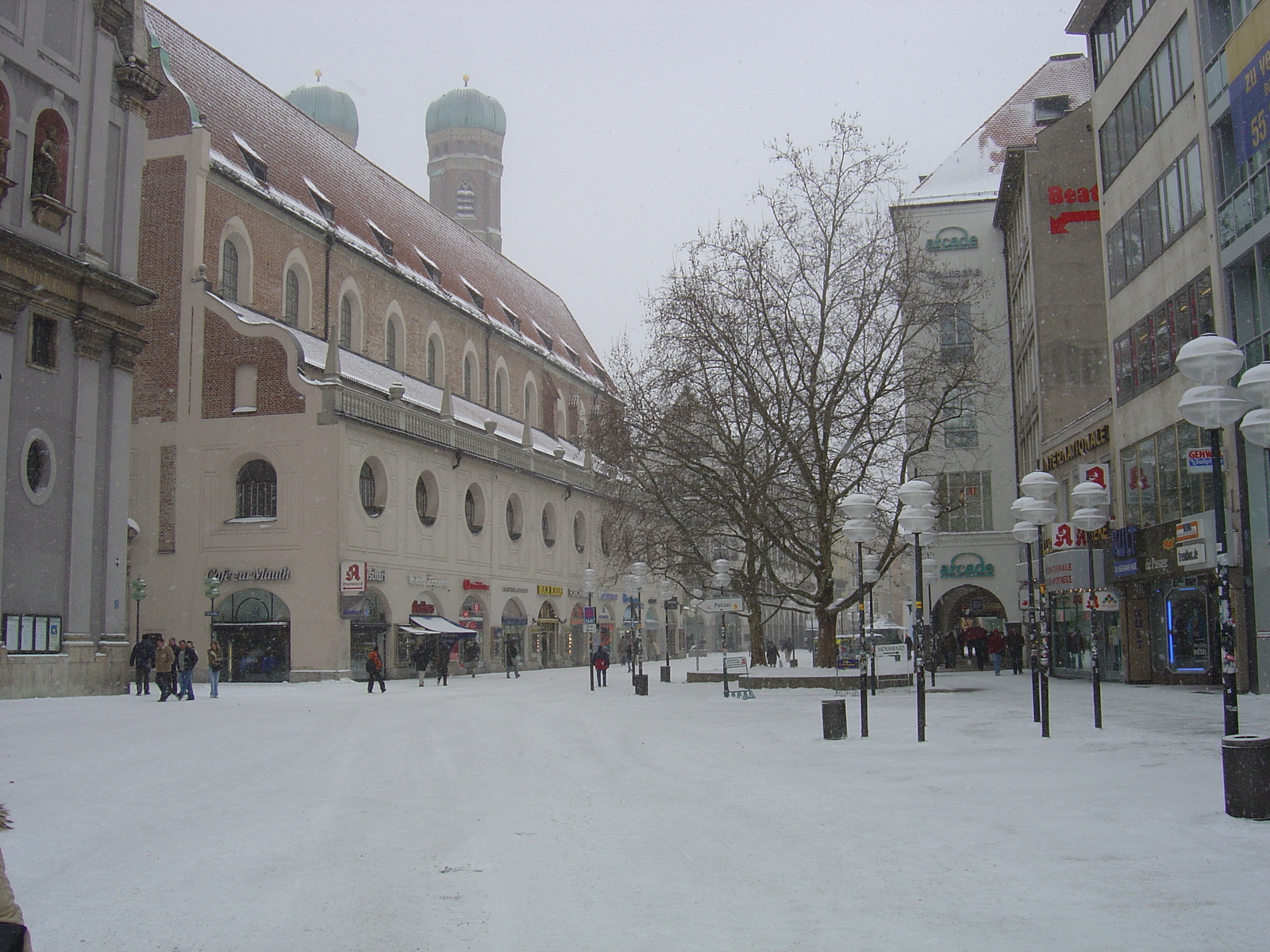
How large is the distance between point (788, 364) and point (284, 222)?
67.5 feet

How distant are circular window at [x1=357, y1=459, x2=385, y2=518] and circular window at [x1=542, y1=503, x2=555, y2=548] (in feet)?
53.7

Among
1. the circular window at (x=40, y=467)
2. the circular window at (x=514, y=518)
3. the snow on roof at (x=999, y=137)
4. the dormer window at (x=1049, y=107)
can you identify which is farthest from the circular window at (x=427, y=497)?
the dormer window at (x=1049, y=107)

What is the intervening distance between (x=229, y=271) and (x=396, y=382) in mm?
8530

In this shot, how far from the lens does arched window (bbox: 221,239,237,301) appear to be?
40812 millimetres

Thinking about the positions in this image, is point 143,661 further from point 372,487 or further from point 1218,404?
point 1218,404

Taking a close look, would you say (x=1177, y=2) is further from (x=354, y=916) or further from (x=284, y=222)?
(x=284, y=222)

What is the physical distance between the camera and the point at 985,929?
630 centimetres

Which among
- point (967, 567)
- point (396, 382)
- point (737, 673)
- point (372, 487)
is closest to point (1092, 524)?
point (737, 673)

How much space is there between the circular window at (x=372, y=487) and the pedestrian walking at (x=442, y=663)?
5281 mm

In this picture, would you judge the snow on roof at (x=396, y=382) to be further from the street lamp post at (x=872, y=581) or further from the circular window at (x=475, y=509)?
the street lamp post at (x=872, y=581)

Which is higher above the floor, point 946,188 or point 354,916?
point 946,188

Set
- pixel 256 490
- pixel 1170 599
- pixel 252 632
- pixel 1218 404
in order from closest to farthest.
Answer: pixel 1218 404 < pixel 1170 599 < pixel 252 632 < pixel 256 490

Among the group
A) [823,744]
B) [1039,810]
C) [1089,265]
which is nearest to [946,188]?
[1089,265]

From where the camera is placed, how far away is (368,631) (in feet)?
131
